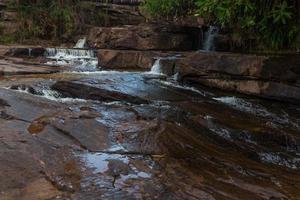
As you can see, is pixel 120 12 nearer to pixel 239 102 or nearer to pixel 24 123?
pixel 239 102

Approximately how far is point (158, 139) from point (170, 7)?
8.71 m

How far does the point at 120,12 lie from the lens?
18828mm

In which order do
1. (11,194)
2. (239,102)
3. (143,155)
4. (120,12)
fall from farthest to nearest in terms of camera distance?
(120,12), (239,102), (143,155), (11,194)

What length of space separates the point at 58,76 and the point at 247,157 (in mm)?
5731

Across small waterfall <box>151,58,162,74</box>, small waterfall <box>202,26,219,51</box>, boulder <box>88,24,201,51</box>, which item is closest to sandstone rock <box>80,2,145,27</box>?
boulder <box>88,24,201,51</box>

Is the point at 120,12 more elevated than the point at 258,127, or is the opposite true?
the point at 120,12

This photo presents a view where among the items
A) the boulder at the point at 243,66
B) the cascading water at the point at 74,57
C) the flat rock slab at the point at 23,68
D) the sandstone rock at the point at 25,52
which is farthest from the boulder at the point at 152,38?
the boulder at the point at 243,66

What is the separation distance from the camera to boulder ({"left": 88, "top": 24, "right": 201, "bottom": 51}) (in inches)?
562

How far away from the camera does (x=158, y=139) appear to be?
5652 mm

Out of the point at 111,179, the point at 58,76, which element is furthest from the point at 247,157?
the point at 58,76

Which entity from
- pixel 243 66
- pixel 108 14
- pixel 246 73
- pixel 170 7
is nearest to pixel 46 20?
pixel 108 14

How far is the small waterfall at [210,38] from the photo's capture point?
1383cm

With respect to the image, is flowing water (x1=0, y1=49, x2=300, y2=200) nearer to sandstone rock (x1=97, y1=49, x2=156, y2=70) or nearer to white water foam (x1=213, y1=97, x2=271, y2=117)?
white water foam (x1=213, y1=97, x2=271, y2=117)

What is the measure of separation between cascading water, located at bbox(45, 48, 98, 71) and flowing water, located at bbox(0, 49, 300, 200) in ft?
10.2
